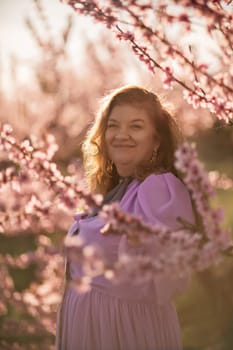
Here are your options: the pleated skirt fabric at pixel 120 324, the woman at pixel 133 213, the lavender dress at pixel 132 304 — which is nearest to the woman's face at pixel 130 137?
the woman at pixel 133 213

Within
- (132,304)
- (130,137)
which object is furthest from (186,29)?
(132,304)

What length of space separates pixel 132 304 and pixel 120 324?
10 cm

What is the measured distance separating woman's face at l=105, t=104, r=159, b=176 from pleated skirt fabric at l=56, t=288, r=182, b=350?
0.59 m

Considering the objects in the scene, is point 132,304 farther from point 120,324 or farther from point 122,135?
point 122,135

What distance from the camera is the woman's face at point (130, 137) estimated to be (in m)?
2.69

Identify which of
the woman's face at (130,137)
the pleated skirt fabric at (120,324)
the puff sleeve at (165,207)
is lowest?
the pleated skirt fabric at (120,324)

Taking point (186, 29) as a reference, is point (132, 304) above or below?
below

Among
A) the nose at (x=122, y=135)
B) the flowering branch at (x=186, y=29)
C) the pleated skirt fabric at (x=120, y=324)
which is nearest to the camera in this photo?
the flowering branch at (x=186, y=29)

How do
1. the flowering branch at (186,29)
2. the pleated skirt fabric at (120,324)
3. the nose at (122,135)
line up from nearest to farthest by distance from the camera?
the flowering branch at (186,29) < the pleated skirt fabric at (120,324) < the nose at (122,135)

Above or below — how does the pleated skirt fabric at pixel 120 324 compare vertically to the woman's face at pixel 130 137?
below

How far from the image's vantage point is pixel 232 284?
560cm

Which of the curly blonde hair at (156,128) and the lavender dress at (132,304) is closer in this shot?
the lavender dress at (132,304)

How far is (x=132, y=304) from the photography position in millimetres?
2561

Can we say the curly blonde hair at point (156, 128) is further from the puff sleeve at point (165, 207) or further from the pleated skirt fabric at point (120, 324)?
the pleated skirt fabric at point (120, 324)
